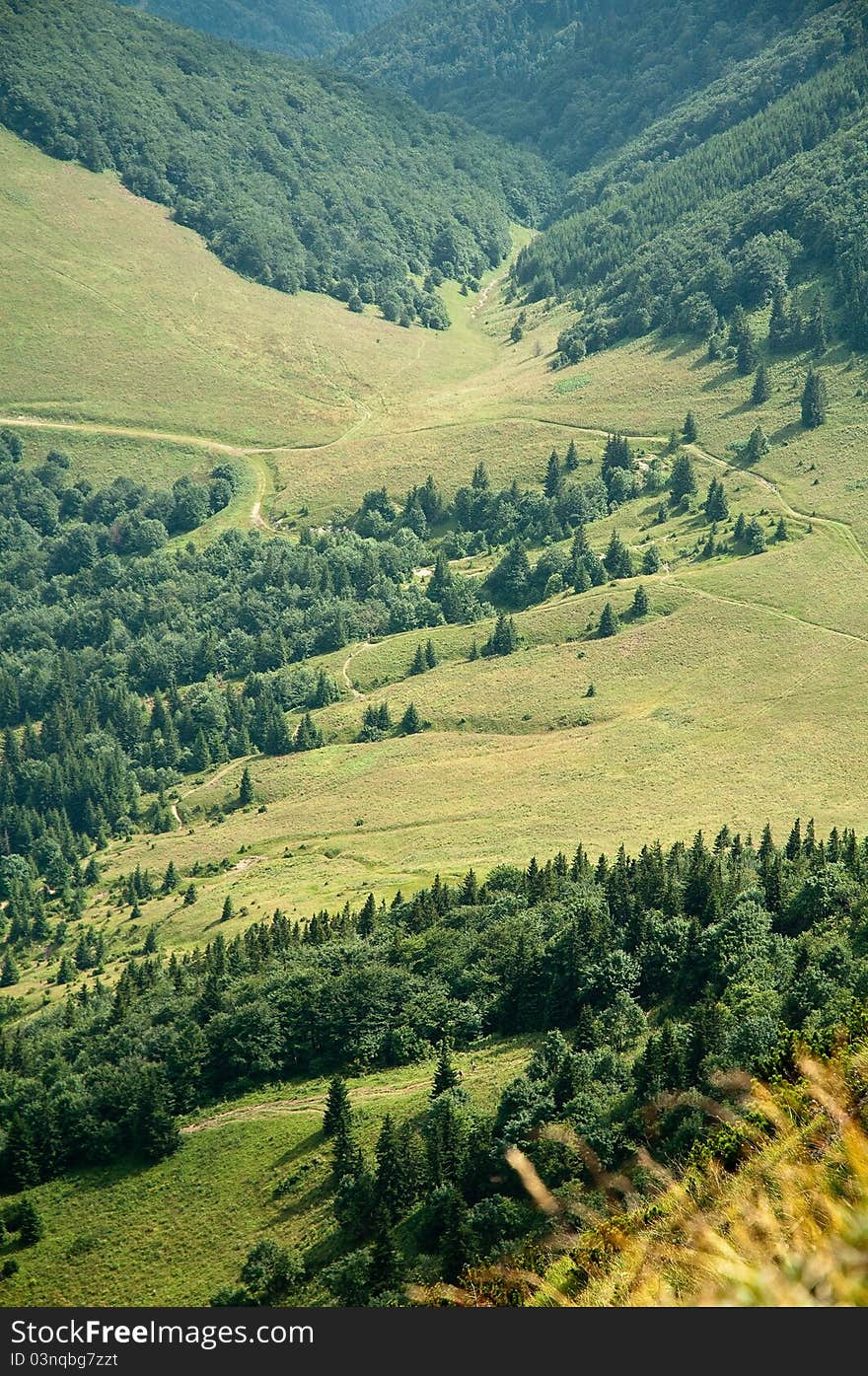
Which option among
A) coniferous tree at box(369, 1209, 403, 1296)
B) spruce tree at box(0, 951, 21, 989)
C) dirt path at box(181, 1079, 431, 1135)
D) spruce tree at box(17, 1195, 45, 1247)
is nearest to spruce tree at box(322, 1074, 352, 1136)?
dirt path at box(181, 1079, 431, 1135)

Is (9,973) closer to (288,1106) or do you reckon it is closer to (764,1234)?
(288,1106)

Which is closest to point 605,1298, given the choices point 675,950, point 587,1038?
point 587,1038

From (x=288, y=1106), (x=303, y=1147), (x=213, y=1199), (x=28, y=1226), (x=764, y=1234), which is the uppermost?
(x=764, y=1234)

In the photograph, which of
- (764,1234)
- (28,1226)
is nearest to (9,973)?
(28,1226)

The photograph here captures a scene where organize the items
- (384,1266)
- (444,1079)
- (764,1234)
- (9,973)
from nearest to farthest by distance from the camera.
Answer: (764,1234) < (384,1266) < (444,1079) < (9,973)

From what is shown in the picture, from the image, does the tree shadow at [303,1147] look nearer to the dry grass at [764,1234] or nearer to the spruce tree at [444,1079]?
the spruce tree at [444,1079]

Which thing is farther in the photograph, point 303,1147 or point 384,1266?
point 303,1147

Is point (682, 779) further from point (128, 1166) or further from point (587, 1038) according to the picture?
point (128, 1166)
